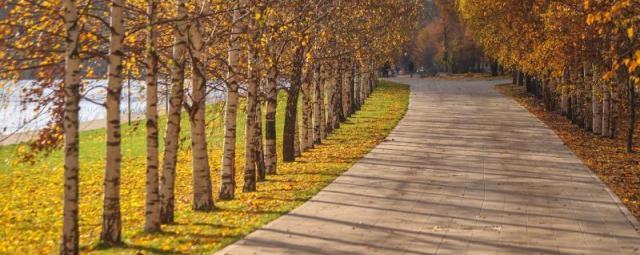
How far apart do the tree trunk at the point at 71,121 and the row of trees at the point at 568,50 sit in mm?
13775

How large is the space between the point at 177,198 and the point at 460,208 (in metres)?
8.17

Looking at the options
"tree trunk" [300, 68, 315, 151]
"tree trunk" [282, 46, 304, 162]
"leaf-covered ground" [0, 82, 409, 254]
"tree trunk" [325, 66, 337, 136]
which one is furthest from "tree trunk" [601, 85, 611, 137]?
"tree trunk" [282, 46, 304, 162]

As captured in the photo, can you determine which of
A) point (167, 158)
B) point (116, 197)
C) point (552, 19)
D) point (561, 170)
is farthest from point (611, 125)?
point (116, 197)

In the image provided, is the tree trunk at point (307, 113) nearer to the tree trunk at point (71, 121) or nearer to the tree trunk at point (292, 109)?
the tree trunk at point (292, 109)

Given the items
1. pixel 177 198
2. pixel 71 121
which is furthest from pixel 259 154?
pixel 71 121

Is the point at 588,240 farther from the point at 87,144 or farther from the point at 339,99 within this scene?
the point at 87,144

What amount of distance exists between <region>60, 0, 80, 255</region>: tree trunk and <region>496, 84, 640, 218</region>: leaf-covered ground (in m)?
10.5

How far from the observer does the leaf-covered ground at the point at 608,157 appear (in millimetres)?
18125

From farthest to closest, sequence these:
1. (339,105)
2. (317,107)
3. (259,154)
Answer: (339,105) < (317,107) < (259,154)

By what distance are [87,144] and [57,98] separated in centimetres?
2563

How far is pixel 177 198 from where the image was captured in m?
20.4

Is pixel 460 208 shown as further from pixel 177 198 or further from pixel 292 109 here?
pixel 292 109

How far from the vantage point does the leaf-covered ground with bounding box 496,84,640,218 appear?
18125 millimetres

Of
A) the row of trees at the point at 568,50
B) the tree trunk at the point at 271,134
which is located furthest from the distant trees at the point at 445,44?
the tree trunk at the point at 271,134
